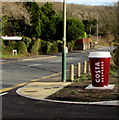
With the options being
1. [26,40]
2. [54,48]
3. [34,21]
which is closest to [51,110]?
[26,40]

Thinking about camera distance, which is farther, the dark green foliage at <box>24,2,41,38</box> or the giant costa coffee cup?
the dark green foliage at <box>24,2,41,38</box>

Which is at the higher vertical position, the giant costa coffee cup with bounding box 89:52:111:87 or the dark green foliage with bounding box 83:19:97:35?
the dark green foliage with bounding box 83:19:97:35

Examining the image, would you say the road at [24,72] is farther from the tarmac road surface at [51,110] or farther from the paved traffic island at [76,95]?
the tarmac road surface at [51,110]

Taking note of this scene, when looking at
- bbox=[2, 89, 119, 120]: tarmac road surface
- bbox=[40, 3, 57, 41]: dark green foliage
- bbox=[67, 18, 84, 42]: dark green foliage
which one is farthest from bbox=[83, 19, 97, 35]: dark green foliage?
bbox=[2, 89, 119, 120]: tarmac road surface

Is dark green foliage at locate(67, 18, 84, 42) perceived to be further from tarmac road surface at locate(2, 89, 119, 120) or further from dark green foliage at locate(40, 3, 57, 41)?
tarmac road surface at locate(2, 89, 119, 120)

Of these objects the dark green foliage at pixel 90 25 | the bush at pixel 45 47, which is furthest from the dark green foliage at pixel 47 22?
the dark green foliage at pixel 90 25

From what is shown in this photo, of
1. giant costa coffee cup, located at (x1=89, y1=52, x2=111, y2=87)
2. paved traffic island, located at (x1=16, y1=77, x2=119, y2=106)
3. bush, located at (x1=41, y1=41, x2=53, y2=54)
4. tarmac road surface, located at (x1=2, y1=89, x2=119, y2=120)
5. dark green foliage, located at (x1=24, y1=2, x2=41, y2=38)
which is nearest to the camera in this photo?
tarmac road surface, located at (x1=2, y1=89, x2=119, y2=120)

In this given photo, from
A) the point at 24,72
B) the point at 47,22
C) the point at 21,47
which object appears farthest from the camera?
the point at 47,22

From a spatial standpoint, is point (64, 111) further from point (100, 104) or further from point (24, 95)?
point (24, 95)

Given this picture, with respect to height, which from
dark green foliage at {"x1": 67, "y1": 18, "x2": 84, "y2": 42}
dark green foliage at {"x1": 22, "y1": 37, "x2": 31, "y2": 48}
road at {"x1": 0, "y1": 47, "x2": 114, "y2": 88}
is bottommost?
road at {"x1": 0, "y1": 47, "x2": 114, "y2": 88}

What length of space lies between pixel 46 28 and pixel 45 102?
42071mm

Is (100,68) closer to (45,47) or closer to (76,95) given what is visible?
(76,95)

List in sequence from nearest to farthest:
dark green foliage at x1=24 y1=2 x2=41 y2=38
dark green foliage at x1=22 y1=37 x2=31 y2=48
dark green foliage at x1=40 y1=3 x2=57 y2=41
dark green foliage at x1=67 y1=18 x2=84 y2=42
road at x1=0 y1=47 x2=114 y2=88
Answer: road at x1=0 y1=47 x2=114 y2=88 → dark green foliage at x1=22 y1=37 x2=31 y2=48 → dark green foliage at x1=24 y1=2 x2=41 y2=38 → dark green foliage at x1=40 y1=3 x2=57 y2=41 → dark green foliage at x1=67 y1=18 x2=84 y2=42

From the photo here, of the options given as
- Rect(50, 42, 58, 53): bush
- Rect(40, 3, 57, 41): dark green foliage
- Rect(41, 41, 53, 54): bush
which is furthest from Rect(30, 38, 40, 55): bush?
Rect(40, 3, 57, 41): dark green foliage
